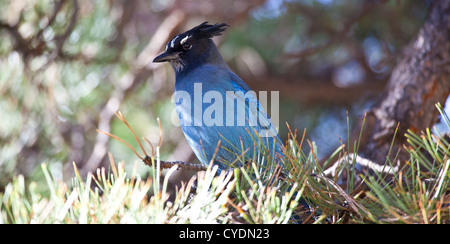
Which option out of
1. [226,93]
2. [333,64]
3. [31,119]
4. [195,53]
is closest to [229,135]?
[226,93]

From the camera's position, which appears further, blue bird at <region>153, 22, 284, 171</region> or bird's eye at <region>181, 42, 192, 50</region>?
bird's eye at <region>181, 42, 192, 50</region>

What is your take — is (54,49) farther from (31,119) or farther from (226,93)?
(226,93)

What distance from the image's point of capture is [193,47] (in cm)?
319

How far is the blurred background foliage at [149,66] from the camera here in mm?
3068

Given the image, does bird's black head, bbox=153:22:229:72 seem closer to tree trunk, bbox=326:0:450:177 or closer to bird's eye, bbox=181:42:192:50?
bird's eye, bbox=181:42:192:50

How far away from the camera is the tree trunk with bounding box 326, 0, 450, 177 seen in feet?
8.64

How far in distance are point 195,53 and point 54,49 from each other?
903 millimetres

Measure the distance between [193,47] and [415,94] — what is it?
1432mm

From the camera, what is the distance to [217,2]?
3871 millimetres

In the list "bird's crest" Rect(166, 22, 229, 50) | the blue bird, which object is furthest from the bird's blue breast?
"bird's crest" Rect(166, 22, 229, 50)

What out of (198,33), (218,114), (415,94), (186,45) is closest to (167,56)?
(186,45)

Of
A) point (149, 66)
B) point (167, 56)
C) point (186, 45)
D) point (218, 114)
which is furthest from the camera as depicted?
point (149, 66)

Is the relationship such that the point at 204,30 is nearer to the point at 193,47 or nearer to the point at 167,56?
the point at 193,47

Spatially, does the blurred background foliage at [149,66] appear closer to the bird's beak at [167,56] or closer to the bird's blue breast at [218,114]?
the bird's beak at [167,56]
